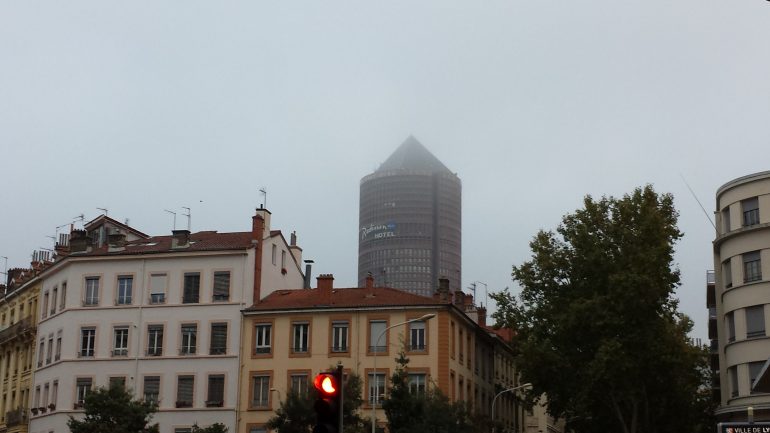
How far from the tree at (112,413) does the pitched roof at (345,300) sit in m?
10.5

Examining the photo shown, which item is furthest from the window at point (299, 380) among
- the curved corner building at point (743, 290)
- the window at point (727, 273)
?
the window at point (727, 273)

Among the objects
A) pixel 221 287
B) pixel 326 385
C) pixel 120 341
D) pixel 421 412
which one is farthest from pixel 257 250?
pixel 326 385

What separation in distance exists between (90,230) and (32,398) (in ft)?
38.5

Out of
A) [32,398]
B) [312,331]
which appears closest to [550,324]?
[312,331]

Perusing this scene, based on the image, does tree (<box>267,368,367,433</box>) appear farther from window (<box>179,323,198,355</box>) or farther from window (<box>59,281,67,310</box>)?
window (<box>59,281,67,310</box>)

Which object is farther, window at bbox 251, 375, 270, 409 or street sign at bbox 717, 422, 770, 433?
window at bbox 251, 375, 270, 409

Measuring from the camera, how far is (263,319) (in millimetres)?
63188

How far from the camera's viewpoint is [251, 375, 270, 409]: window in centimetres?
6175

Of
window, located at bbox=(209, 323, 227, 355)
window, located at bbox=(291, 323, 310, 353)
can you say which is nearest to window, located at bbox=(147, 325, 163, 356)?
window, located at bbox=(209, 323, 227, 355)

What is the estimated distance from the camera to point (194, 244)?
6675 centimetres

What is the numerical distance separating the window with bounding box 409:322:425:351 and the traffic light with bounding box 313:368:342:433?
151 ft

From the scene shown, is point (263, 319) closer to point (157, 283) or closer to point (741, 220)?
point (157, 283)

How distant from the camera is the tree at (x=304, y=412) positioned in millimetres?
52375

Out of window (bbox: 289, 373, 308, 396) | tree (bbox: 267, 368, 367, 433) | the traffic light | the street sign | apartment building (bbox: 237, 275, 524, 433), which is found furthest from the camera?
window (bbox: 289, 373, 308, 396)
